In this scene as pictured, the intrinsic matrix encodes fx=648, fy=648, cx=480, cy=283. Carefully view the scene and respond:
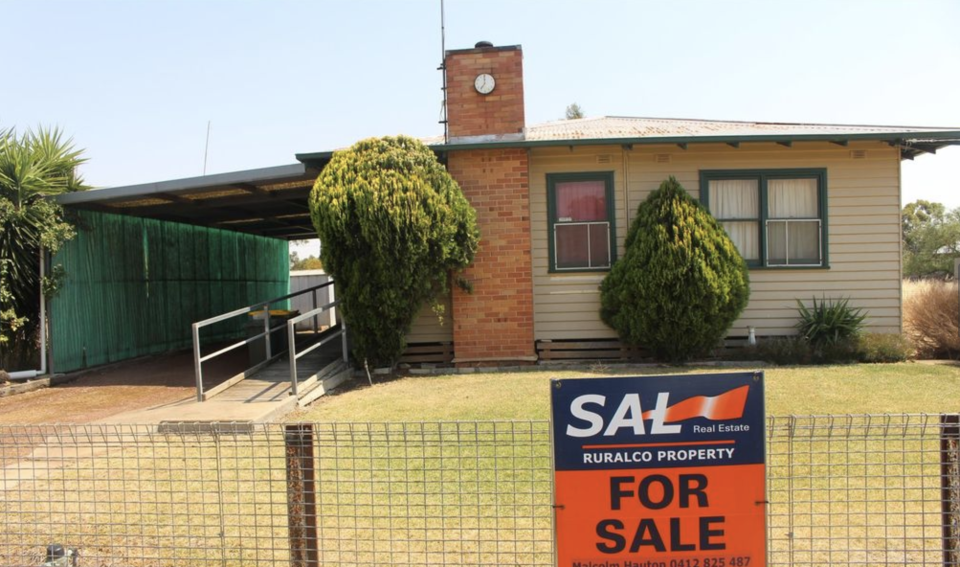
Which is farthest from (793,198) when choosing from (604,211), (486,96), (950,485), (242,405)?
(242,405)

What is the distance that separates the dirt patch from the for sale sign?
684 centimetres

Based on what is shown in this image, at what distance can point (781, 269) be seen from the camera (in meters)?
10.2

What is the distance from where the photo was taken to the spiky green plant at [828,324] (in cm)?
975

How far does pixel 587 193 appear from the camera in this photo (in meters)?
10.2

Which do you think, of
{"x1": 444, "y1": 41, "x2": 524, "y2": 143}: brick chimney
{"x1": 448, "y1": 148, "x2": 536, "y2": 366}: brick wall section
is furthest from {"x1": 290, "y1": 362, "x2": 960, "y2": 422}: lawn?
{"x1": 444, "y1": 41, "x2": 524, "y2": 143}: brick chimney

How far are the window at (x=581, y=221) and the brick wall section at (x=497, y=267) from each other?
0.54 metres

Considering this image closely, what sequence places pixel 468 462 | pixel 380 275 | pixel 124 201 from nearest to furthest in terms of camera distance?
pixel 468 462 < pixel 380 275 < pixel 124 201

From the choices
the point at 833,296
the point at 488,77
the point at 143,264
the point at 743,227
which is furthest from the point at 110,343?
the point at 833,296

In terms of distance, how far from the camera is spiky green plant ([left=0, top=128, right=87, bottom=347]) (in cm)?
971

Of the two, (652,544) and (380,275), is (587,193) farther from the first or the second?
(652,544)

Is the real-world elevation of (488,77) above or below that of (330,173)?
above

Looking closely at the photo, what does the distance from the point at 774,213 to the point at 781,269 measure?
35.4 inches

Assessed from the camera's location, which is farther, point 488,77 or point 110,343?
point 110,343

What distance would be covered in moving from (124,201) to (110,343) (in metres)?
2.65
